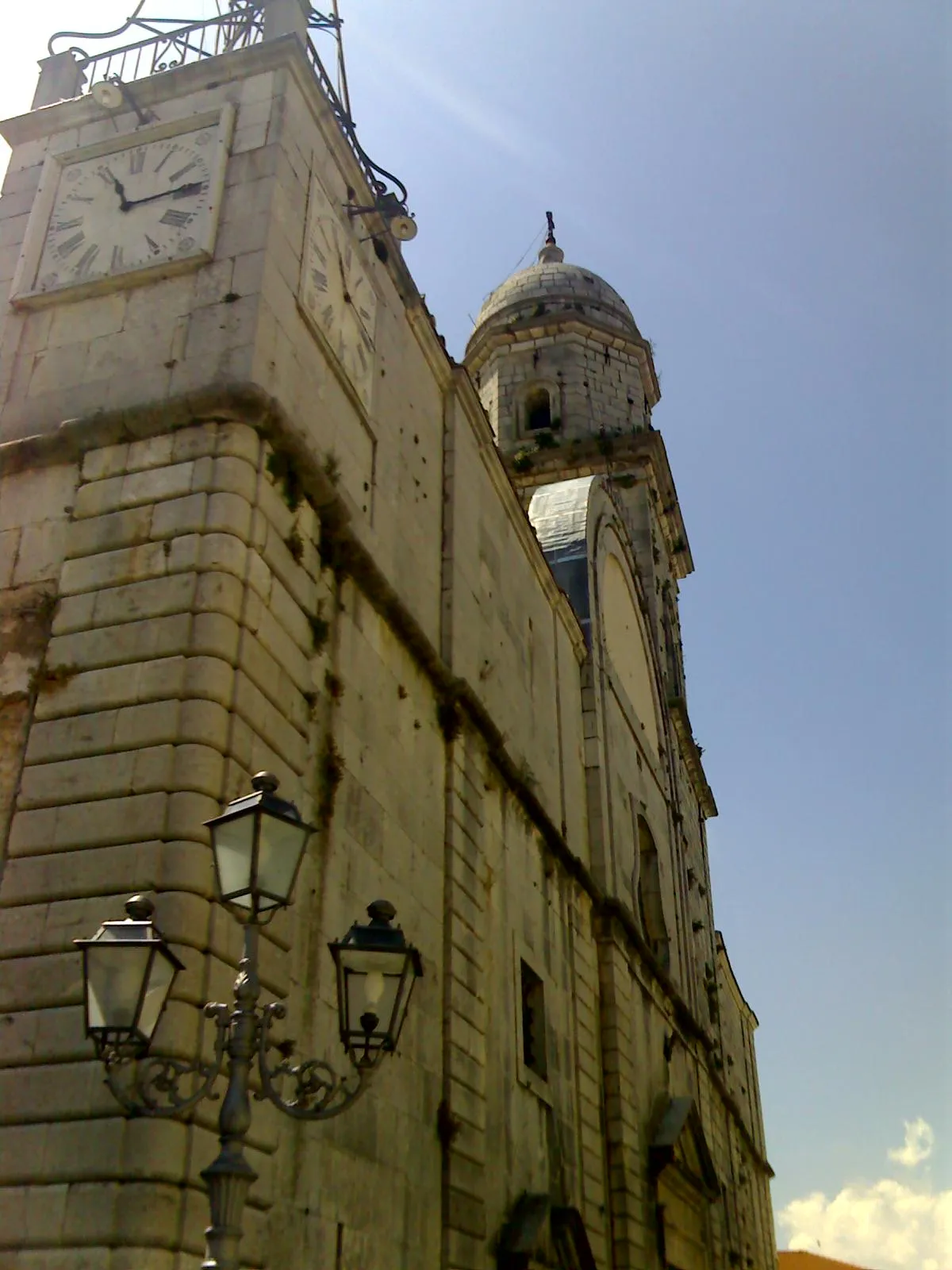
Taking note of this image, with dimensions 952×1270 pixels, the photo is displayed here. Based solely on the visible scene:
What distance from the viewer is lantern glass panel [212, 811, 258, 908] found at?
484 cm

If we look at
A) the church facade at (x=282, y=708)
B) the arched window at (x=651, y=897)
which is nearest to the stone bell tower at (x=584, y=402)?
the arched window at (x=651, y=897)

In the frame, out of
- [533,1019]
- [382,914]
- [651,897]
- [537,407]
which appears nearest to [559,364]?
[537,407]

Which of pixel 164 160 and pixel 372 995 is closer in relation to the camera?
pixel 372 995

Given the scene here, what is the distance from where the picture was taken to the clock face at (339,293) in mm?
10352

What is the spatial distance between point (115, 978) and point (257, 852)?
0.70 meters

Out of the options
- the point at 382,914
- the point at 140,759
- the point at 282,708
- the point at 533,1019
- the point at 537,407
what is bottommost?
the point at 382,914

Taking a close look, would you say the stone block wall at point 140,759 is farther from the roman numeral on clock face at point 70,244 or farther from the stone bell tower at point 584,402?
the stone bell tower at point 584,402

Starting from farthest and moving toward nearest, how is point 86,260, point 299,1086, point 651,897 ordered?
point 651,897, point 86,260, point 299,1086

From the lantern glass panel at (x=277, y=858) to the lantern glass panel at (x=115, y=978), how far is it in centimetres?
49

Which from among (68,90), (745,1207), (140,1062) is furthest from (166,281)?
(745,1207)

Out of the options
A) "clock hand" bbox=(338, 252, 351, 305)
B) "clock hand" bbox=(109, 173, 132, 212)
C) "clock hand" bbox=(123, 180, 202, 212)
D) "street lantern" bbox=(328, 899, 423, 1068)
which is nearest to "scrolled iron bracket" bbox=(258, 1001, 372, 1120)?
"street lantern" bbox=(328, 899, 423, 1068)

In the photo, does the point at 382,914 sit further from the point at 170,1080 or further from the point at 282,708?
the point at 282,708

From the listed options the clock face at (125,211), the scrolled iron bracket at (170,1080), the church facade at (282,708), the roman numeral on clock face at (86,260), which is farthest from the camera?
the roman numeral on clock face at (86,260)

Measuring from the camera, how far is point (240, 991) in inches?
193
